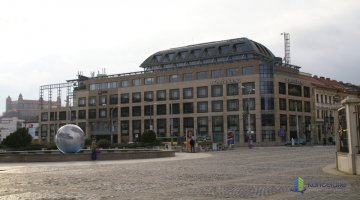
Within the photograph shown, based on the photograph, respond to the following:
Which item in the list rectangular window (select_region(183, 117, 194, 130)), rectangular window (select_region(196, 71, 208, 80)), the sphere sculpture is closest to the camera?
the sphere sculpture

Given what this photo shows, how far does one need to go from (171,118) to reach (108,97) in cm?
1899

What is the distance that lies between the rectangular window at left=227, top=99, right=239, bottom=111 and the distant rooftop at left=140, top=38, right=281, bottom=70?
967 cm

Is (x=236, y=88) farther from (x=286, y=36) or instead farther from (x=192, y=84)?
(x=286, y=36)

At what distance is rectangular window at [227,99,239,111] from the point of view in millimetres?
89037

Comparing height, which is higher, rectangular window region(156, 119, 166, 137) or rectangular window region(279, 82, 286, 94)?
rectangular window region(279, 82, 286, 94)

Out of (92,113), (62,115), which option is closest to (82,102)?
(92,113)

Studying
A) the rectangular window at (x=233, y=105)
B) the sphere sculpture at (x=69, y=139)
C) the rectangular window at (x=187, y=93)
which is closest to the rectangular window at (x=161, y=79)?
the rectangular window at (x=187, y=93)

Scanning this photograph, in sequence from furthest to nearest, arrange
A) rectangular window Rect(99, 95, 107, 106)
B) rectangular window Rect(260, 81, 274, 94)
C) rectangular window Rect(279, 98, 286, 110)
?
1. rectangular window Rect(99, 95, 107, 106)
2. rectangular window Rect(279, 98, 286, 110)
3. rectangular window Rect(260, 81, 274, 94)

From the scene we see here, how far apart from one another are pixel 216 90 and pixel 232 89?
12.8ft

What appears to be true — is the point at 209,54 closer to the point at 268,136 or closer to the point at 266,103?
the point at 266,103

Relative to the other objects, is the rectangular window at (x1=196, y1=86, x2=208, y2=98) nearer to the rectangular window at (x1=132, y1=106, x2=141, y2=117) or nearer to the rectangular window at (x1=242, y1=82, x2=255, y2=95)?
the rectangular window at (x1=242, y1=82, x2=255, y2=95)

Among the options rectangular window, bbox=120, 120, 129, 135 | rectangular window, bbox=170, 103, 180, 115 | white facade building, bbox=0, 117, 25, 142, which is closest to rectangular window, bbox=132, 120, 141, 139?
rectangular window, bbox=120, 120, 129, 135

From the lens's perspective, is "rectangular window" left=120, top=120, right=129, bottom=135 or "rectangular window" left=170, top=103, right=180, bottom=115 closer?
"rectangular window" left=170, top=103, right=180, bottom=115

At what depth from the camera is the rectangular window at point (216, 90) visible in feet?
301
